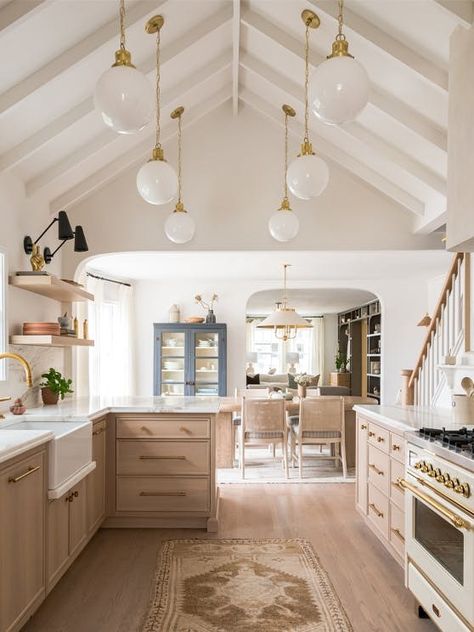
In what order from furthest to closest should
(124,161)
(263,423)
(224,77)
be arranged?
(263,423) < (124,161) < (224,77)

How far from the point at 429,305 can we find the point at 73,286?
5569 millimetres

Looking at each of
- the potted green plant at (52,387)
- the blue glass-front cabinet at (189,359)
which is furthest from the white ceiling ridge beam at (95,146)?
the blue glass-front cabinet at (189,359)

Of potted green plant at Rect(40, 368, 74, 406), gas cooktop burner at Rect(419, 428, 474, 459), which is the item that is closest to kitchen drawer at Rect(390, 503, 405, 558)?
gas cooktop burner at Rect(419, 428, 474, 459)

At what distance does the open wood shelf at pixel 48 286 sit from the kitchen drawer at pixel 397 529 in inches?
103

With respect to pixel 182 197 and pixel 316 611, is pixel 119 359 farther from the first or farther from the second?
pixel 316 611

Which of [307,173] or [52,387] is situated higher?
[307,173]

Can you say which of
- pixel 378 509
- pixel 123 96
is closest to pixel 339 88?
pixel 123 96

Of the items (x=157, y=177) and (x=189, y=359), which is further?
(x=189, y=359)

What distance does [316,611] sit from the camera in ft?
8.77

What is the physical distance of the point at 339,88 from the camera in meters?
2.02

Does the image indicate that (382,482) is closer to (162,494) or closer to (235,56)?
(162,494)

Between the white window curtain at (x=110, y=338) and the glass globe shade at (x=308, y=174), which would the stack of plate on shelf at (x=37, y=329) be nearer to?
the glass globe shade at (x=308, y=174)

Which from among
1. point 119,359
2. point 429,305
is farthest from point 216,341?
point 429,305

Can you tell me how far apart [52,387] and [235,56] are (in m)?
2.79
